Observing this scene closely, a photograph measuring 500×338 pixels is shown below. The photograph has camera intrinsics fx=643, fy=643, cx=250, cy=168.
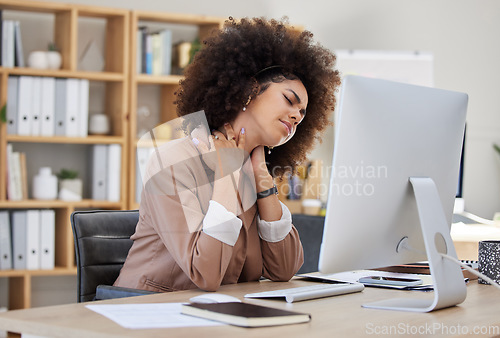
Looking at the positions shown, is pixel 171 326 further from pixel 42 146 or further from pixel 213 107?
pixel 42 146

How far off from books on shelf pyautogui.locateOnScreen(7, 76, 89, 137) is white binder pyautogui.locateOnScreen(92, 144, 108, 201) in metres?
0.13

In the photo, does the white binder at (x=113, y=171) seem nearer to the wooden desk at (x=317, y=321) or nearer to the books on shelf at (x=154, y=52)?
the books on shelf at (x=154, y=52)

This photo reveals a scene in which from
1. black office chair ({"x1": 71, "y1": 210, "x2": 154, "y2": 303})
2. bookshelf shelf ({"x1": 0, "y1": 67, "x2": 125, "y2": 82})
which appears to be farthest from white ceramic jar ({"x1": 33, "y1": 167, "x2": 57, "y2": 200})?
black office chair ({"x1": 71, "y1": 210, "x2": 154, "y2": 303})

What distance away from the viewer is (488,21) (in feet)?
15.6

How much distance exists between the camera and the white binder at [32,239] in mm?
3604

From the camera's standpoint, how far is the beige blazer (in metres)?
1.49

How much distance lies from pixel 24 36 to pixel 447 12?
2.96m

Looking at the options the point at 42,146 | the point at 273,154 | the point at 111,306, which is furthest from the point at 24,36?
the point at 111,306

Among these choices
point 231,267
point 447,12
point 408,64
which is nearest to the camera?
point 231,267

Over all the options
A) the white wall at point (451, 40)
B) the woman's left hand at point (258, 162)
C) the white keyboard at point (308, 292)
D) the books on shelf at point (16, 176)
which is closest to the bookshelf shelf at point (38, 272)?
the books on shelf at point (16, 176)

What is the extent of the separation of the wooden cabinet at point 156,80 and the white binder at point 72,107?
319 millimetres

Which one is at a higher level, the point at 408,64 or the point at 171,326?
the point at 408,64

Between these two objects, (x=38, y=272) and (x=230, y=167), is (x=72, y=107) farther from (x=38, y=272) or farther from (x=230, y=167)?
(x=230, y=167)

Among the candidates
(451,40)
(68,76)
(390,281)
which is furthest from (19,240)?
(451,40)
